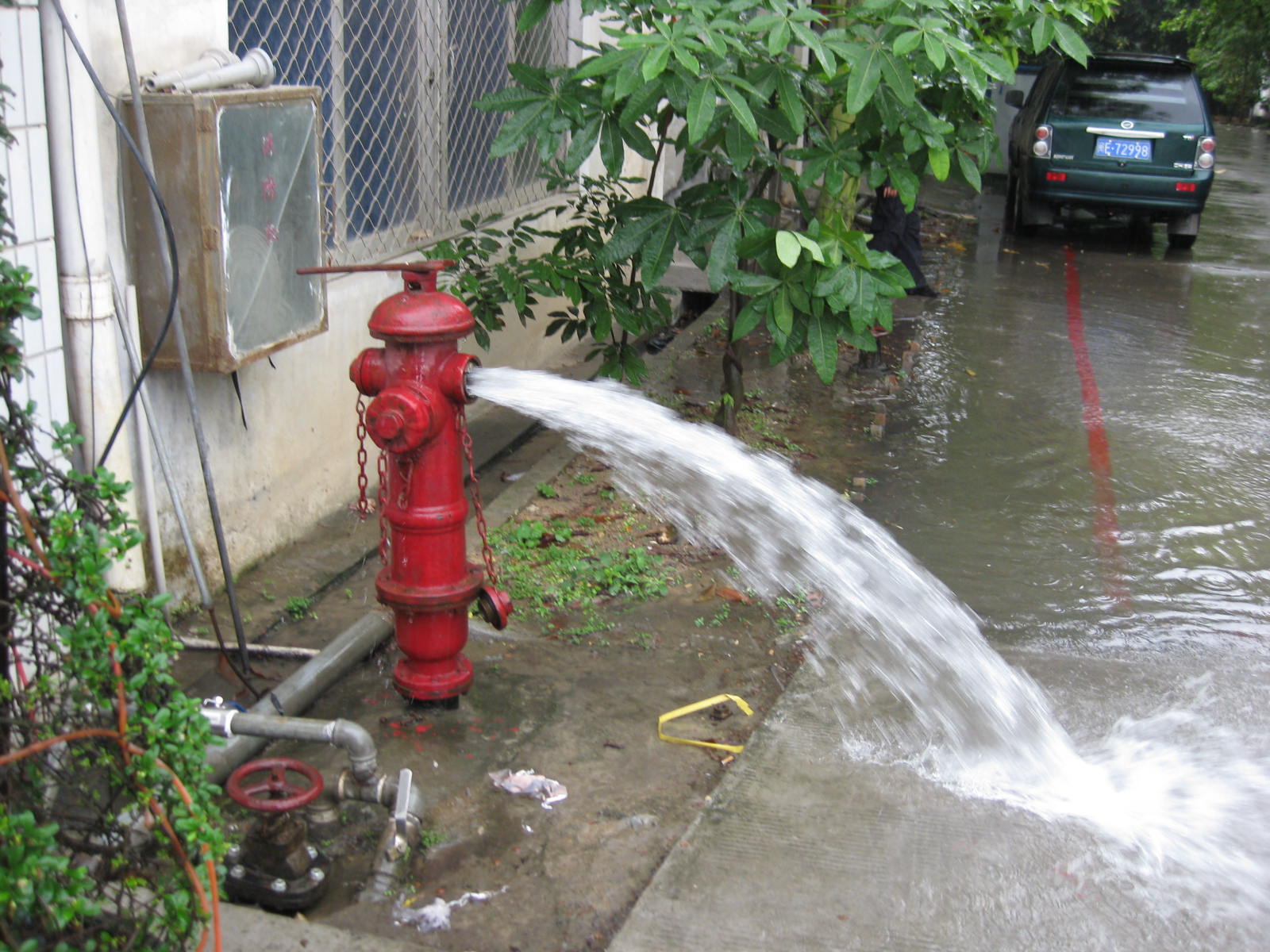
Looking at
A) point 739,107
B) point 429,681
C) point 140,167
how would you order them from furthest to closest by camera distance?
point 739,107
point 429,681
point 140,167

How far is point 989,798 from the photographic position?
10.5 ft

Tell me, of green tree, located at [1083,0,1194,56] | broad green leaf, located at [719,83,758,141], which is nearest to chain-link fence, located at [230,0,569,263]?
broad green leaf, located at [719,83,758,141]

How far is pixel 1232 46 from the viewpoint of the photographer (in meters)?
29.6

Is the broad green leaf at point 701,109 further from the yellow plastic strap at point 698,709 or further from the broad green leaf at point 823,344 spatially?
the yellow plastic strap at point 698,709

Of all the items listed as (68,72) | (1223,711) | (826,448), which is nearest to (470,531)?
(826,448)

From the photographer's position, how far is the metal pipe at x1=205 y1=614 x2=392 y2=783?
9.91 ft

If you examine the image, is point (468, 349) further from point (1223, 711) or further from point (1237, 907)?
point (1237, 907)

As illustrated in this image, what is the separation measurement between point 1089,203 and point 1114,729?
954 centimetres

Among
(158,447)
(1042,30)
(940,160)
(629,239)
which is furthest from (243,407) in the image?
(1042,30)

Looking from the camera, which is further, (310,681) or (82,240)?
(310,681)

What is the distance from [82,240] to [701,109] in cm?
183

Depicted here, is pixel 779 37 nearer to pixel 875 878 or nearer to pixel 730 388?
pixel 730 388

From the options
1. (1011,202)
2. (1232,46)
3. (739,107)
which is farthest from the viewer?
(1232,46)

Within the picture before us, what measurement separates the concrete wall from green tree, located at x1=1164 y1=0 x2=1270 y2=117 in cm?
2854
